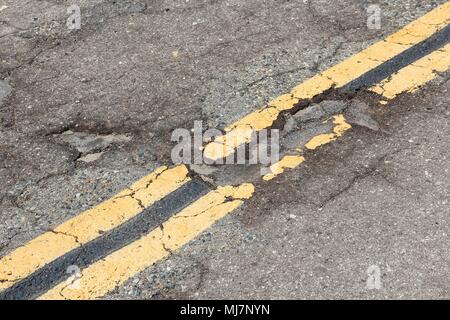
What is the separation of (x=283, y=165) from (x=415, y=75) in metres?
1.08

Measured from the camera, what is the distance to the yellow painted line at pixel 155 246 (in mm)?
2725

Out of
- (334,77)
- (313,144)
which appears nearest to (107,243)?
(313,144)

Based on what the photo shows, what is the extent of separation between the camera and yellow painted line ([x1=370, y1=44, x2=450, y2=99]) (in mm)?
3654

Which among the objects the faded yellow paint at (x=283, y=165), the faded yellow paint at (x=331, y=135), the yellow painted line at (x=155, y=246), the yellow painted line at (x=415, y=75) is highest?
the yellow painted line at (x=415, y=75)

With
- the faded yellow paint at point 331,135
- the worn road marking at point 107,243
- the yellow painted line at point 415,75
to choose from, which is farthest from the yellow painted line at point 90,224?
the yellow painted line at point 415,75

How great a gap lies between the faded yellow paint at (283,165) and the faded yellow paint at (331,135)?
108 millimetres

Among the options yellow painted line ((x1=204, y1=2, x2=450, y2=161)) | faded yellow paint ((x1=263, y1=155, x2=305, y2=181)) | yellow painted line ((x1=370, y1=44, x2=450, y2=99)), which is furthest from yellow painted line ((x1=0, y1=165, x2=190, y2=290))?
yellow painted line ((x1=370, y1=44, x2=450, y2=99))

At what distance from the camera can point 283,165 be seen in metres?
3.23

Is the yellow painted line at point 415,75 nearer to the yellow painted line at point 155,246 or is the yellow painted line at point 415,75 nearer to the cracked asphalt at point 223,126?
the cracked asphalt at point 223,126

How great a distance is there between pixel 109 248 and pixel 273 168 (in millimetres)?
883

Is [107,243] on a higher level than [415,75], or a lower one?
lower

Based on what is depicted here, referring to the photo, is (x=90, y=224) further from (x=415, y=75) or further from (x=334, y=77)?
(x=415, y=75)
